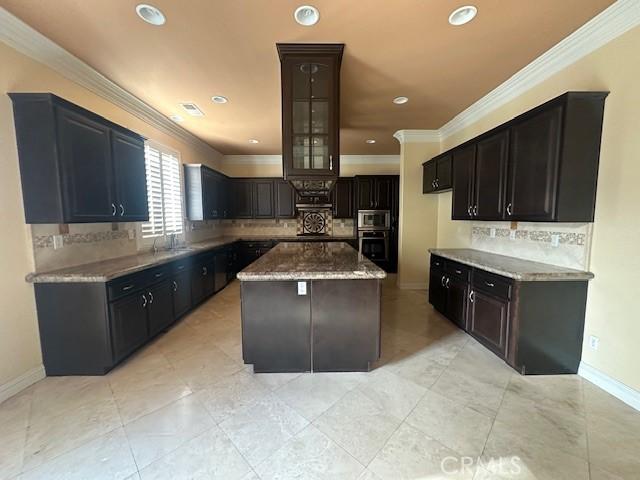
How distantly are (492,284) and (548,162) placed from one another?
3.84 ft

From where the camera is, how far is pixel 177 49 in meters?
2.32

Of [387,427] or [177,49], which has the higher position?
[177,49]

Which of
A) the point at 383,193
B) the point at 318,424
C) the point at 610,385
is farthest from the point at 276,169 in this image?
the point at 610,385

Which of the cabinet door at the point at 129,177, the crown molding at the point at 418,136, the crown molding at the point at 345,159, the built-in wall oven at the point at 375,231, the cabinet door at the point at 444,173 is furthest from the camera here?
the crown molding at the point at 345,159

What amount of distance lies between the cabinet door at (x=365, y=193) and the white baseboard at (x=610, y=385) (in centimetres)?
430

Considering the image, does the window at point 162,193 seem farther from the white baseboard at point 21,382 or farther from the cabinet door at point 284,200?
the cabinet door at point 284,200

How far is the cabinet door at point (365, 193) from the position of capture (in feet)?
19.5

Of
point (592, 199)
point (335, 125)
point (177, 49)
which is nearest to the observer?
point (592, 199)

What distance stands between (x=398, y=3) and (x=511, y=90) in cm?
203

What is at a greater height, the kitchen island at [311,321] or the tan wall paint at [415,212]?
the tan wall paint at [415,212]

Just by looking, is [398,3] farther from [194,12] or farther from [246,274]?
[246,274]

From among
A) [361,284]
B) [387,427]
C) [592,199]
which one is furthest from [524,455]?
[592,199]

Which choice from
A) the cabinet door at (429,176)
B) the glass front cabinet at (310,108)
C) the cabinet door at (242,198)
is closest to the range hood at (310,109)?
the glass front cabinet at (310,108)

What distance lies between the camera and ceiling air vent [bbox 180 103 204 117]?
3481 millimetres
